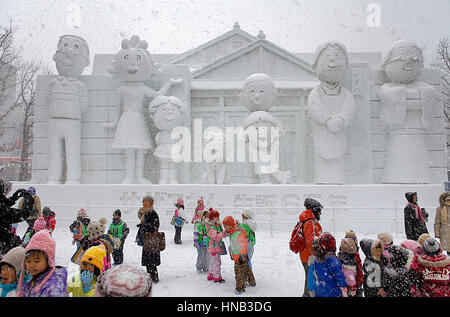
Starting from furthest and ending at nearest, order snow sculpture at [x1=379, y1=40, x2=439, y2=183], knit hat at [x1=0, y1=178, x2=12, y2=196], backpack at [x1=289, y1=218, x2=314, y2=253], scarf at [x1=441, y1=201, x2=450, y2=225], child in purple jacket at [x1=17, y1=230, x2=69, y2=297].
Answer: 1. snow sculpture at [x1=379, y1=40, x2=439, y2=183]
2. scarf at [x1=441, y1=201, x2=450, y2=225]
3. knit hat at [x1=0, y1=178, x2=12, y2=196]
4. backpack at [x1=289, y1=218, x2=314, y2=253]
5. child in purple jacket at [x1=17, y1=230, x2=69, y2=297]

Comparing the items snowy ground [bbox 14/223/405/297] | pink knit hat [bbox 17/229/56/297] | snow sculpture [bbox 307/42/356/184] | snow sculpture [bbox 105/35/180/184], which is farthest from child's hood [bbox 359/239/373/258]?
snow sculpture [bbox 105/35/180/184]

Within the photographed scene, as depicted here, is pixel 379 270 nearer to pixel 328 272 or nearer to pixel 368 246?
pixel 368 246

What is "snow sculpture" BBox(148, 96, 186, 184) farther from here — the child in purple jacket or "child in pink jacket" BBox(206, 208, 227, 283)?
the child in purple jacket

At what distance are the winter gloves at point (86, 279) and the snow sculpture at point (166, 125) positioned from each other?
522cm

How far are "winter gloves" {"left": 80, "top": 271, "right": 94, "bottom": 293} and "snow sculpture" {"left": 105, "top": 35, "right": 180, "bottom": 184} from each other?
5.39 m

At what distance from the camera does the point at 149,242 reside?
3.59 metres

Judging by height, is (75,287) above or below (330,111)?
below

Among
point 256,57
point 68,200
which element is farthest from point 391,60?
point 68,200

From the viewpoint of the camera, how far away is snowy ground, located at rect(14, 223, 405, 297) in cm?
338

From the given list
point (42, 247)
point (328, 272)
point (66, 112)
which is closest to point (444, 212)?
point (328, 272)

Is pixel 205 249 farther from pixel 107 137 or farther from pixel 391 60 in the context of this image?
pixel 391 60

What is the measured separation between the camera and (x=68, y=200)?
699 centimetres

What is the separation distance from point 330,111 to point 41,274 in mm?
6442

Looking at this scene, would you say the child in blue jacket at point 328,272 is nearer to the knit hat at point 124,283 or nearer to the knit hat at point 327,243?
the knit hat at point 327,243
